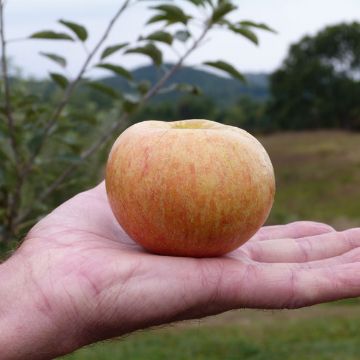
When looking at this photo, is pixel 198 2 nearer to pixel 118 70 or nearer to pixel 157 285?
pixel 118 70

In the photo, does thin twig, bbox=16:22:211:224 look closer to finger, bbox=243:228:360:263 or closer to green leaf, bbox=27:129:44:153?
green leaf, bbox=27:129:44:153

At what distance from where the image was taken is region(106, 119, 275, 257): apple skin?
2.00 meters

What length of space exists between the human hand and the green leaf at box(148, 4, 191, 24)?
42.9 inches

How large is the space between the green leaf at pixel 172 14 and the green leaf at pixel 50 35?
38 centimetres

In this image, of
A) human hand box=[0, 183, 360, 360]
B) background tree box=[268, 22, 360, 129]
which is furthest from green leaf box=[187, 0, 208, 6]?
background tree box=[268, 22, 360, 129]

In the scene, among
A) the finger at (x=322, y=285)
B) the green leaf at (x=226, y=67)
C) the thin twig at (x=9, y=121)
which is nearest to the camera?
the finger at (x=322, y=285)

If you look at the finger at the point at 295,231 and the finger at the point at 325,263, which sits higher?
the finger at the point at 325,263

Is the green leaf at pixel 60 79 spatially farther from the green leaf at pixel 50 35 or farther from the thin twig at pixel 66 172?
the thin twig at pixel 66 172

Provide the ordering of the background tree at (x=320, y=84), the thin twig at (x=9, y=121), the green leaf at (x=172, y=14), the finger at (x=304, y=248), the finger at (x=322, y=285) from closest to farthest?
1. the finger at (x=322, y=285)
2. the finger at (x=304, y=248)
3. the thin twig at (x=9, y=121)
4. the green leaf at (x=172, y=14)
5. the background tree at (x=320, y=84)

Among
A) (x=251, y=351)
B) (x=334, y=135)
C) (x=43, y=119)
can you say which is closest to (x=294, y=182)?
(x=334, y=135)

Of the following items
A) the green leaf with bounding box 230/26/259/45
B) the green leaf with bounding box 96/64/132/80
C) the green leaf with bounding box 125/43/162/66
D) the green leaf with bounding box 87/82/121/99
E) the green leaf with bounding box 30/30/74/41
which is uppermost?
the green leaf with bounding box 230/26/259/45

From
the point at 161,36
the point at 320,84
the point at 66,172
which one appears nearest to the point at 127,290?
the point at 66,172

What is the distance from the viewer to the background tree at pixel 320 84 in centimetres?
3044

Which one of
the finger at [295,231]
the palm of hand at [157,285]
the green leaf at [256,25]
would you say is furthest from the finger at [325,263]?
the green leaf at [256,25]
